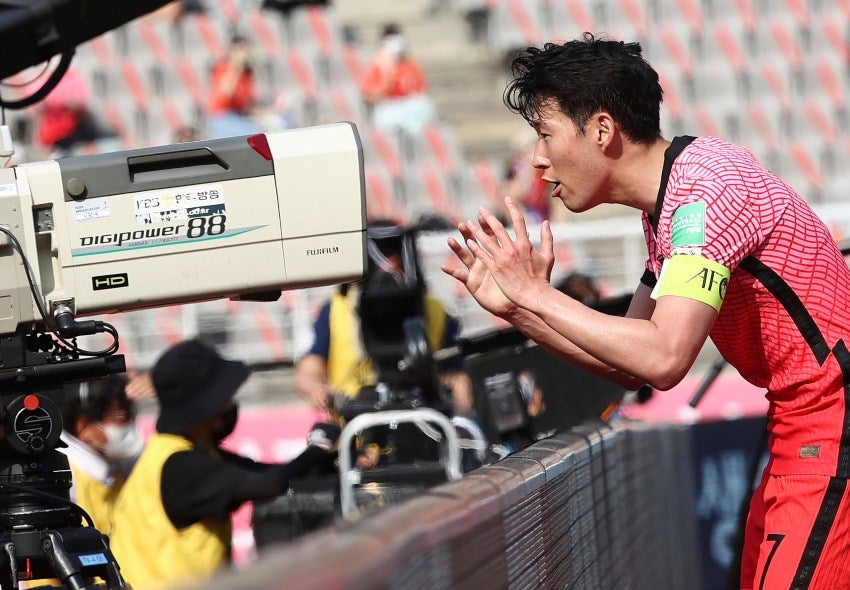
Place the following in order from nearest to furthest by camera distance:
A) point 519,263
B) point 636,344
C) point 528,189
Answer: point 636,344 < point 519,263 < point 528,189

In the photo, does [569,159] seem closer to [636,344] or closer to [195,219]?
[636,344]

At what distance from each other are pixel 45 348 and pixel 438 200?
9.35 meters

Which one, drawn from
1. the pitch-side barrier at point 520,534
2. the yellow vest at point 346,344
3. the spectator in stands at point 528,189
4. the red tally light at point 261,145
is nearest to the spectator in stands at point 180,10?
the spectator in stands at point 528,189

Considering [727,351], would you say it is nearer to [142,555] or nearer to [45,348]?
[45,348]

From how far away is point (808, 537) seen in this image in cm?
304

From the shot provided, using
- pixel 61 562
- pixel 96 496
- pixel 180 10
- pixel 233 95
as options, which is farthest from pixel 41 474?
pixel 180 10

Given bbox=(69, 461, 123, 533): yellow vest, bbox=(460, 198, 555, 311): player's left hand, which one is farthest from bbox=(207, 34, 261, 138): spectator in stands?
bbox=(460, 198, 555, 311): player's left hand

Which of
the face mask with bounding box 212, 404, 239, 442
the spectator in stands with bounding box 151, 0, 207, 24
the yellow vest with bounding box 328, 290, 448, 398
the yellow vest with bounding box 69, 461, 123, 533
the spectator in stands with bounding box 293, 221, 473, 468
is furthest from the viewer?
the spectator in stands with bounding box 151, 0, 207, 24

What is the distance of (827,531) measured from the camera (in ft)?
9.91

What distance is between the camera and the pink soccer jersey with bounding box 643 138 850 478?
298 cm

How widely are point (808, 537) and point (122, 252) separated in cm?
163

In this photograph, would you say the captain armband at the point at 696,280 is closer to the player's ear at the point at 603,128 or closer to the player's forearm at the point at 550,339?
the player's forearm at the point at 550,339

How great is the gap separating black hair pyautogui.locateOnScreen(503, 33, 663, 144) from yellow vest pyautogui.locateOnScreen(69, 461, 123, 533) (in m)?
2.96

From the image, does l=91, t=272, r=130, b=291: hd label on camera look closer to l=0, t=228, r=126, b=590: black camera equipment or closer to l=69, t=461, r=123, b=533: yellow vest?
l=0, t=228, r=126, b=590: black camera equipment
